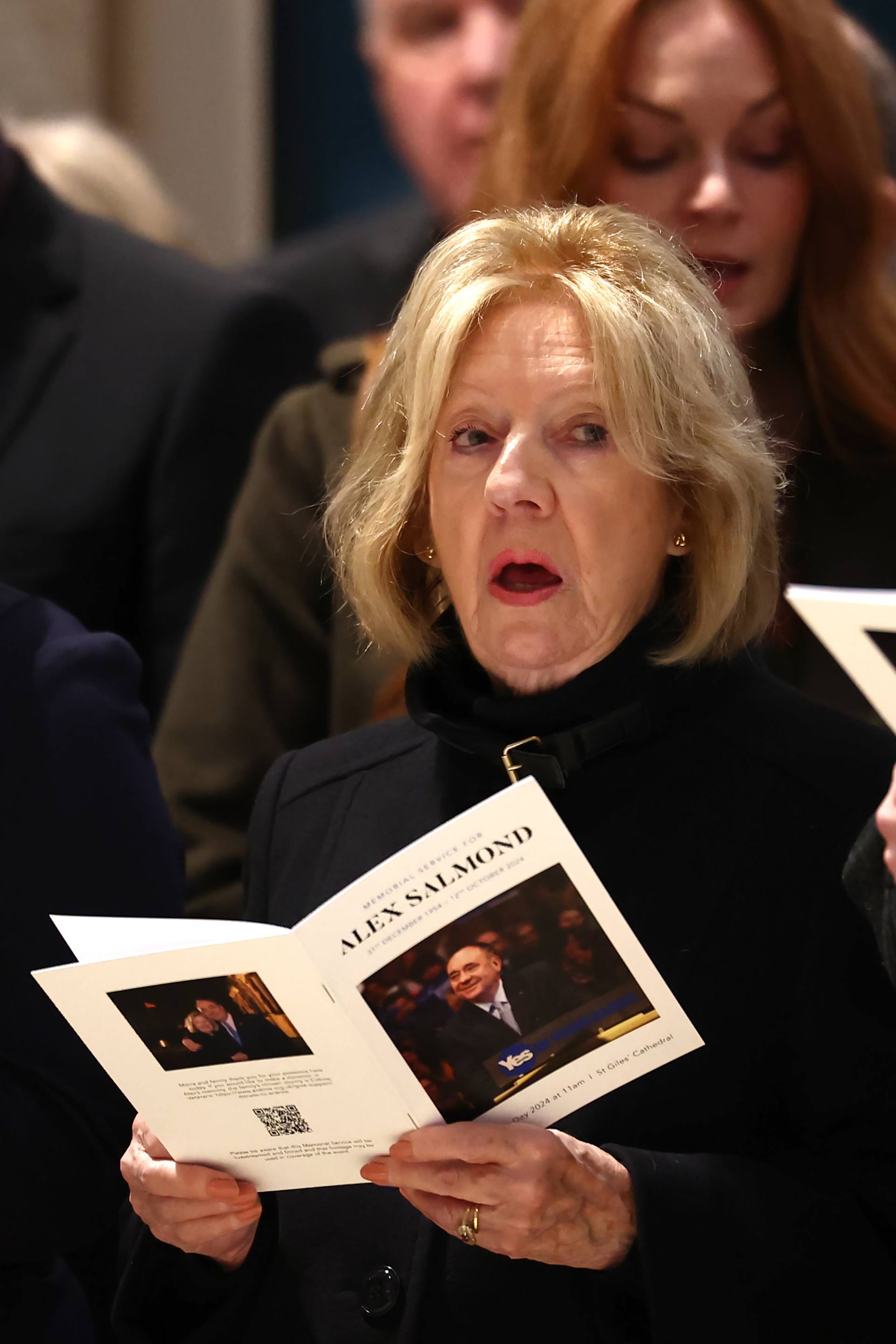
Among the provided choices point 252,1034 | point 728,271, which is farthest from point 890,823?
point 728,271

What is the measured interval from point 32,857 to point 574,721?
0.58 metres

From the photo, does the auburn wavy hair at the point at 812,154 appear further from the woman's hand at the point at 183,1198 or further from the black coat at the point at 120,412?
the woman's hand at the point at 183,1198

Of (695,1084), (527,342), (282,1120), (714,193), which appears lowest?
(695,1084)

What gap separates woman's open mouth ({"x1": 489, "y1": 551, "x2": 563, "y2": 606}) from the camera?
5.94 feet

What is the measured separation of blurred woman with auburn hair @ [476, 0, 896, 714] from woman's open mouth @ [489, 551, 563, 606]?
1.95 ft

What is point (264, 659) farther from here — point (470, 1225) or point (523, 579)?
point (470, 1225)

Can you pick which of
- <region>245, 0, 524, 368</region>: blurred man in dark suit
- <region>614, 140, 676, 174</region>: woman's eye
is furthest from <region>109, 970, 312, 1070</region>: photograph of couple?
<region>245, 0, 524, 368</region>: blurred man in dark suit

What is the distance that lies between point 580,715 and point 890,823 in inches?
15.6

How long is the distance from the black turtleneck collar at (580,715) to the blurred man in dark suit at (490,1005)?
284mm

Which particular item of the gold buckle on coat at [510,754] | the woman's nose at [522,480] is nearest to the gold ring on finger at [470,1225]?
the gold buckle on coat at [510,754]

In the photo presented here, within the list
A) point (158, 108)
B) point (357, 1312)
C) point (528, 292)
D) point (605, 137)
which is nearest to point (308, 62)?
point (158, 108)

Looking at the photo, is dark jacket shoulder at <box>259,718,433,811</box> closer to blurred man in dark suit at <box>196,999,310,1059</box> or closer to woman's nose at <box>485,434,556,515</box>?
woman's nose at <box>485,434,556,515</box>

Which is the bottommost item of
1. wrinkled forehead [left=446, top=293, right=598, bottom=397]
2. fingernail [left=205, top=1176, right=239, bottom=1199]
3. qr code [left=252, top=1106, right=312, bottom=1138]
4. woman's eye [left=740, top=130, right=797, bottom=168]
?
fingernail [left=205, top=1176, right=239, bottom=1199]

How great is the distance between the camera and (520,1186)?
155cm
